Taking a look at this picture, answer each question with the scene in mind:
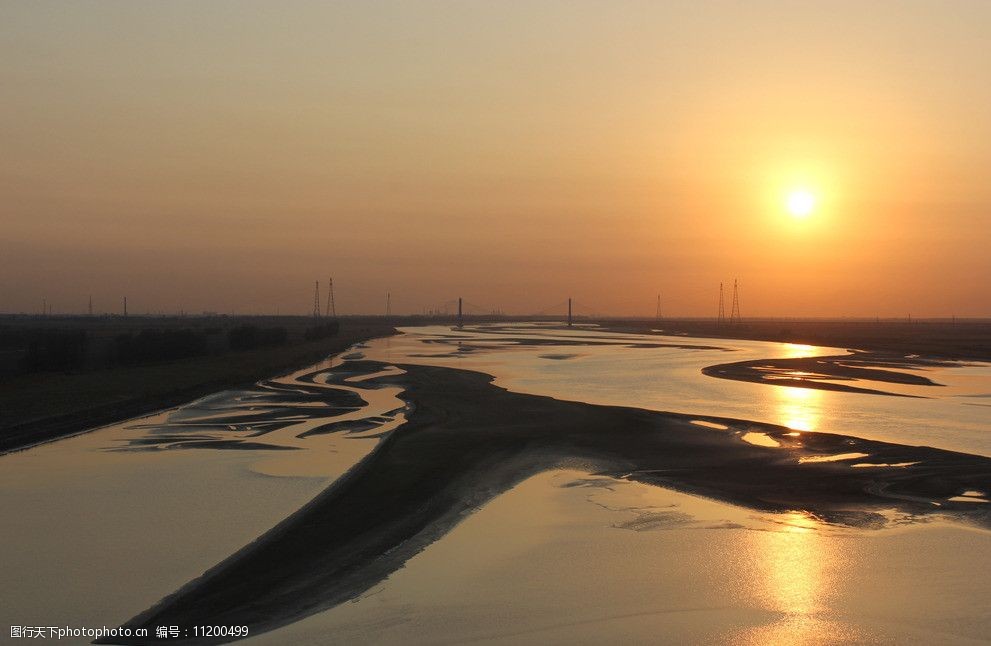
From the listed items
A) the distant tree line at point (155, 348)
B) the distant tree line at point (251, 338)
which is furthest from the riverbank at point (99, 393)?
the distant tree line at point (251, 338)

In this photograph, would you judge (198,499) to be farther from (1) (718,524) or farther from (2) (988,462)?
(2) (988,462)

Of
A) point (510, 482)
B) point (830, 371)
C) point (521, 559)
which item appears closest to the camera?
point (521, 559)

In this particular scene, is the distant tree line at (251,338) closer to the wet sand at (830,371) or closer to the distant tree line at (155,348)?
the distant tree line at (155,348)

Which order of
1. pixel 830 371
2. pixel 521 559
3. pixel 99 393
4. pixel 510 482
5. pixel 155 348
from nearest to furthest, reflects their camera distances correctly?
pixel 521 559 < pixel 510 482 < pixel 99 393 < pixel 830 371 < pixel 155 348

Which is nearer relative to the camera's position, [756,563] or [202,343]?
[756,563]

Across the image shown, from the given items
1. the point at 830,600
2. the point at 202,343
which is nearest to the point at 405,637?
the point at 830,600

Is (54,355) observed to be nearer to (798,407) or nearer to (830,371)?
(798,407)

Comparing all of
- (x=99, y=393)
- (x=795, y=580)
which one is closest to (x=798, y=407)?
(x=795, y=580)
